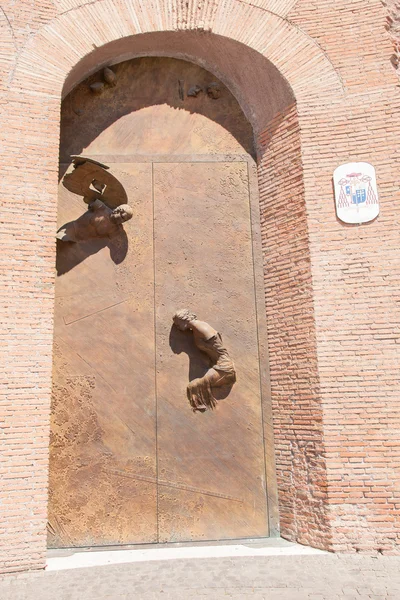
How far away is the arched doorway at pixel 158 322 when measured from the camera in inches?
218

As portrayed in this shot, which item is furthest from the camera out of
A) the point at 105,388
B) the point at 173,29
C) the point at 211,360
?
the point at 173,29

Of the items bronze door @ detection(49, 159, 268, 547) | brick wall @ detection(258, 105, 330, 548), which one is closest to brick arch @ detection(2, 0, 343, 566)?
brick wall @ detection(258, 105, 330, 548)

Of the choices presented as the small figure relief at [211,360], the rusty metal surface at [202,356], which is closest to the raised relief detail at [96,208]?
the rusty metal surface at [202,356]

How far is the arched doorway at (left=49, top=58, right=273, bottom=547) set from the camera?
555 cm

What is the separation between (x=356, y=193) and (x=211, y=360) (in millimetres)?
2470

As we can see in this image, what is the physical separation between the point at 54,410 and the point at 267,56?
193 inches

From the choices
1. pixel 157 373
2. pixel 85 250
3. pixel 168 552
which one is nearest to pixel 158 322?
pixel 157 373

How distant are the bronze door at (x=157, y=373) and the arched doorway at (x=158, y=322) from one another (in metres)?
0.01

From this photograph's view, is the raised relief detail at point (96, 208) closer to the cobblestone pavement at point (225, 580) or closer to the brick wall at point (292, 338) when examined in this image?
the brick wall at point (292, 338)

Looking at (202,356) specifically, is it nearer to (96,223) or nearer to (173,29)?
(96,223)

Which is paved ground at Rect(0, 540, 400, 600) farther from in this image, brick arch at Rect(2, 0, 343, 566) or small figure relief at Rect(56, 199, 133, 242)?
small figure relief at Rect(56, 199, 133, 242)

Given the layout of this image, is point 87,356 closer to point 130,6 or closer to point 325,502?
point 325,502

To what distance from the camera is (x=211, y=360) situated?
19.6ft

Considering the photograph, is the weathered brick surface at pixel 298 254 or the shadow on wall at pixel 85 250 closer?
the weathered brick surface at pixel 298 254
